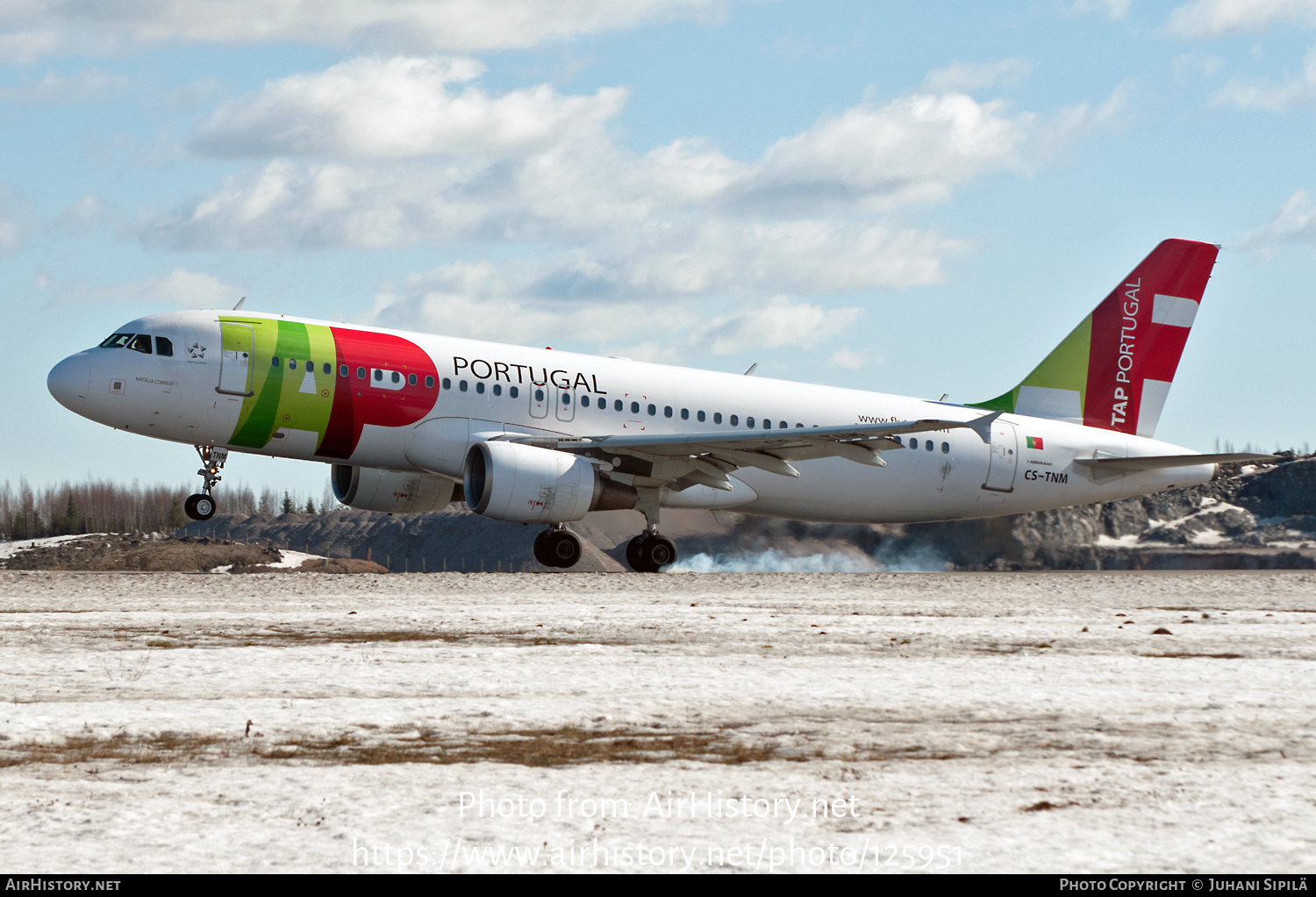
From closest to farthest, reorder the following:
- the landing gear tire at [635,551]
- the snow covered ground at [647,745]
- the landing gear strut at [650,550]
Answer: the snow covered ground at [647,745] → the landing gear strut at [650,550] → the landing gear tire at [635,551]

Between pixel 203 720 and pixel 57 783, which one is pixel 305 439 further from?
pixel 57 783

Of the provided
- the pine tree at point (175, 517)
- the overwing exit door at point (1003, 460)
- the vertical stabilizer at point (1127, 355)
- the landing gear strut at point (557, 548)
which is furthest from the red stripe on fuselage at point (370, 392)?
the pine tree at point (175, 517)

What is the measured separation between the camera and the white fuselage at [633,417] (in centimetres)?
2169

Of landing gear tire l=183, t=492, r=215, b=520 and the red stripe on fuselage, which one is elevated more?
the red stripe on fuselage

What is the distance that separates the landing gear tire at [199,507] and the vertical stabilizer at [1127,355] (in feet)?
54.9

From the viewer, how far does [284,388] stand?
71.4ft

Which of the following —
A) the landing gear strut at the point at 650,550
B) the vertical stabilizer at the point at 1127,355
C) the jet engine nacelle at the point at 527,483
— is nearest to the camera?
the jet engine nacelle at the point at 527,483

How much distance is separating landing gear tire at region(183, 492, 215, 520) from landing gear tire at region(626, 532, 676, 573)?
7.65m

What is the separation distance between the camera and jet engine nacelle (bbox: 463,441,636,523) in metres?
21.2

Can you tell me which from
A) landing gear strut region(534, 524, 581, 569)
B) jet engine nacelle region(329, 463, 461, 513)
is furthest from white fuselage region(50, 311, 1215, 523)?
landing gear strut region(534, 524, 581, 569)

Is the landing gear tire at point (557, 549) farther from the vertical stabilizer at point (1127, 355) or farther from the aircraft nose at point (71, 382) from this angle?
the vertical stabilizer at point (1127, 355)

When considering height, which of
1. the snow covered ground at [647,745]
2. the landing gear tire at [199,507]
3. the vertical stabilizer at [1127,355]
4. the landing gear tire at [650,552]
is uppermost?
the vertical stabilizer at [1127,355]

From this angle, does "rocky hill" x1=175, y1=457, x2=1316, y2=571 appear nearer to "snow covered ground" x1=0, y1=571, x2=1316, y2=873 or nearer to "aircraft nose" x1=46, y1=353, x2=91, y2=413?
"aircraft nose" x1=46, y1=353, x2=91, y2=413

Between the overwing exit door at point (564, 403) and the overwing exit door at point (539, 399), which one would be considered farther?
the overwing exit door at point (564, 403)
